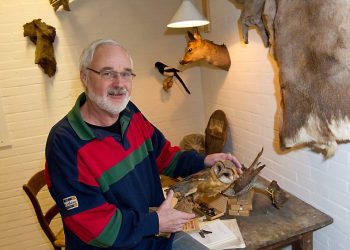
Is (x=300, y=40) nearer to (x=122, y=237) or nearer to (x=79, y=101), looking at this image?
(x=79, y=101)

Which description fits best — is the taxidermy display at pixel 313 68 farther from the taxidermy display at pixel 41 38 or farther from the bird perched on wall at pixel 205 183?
the taxidermy display at pixel 41 38

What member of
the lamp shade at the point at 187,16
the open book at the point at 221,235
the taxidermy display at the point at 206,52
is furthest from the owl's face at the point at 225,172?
the taxidermy display at the point at 206,52

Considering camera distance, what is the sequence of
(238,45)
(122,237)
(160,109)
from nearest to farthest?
(122,237), (238,45), (160,109)

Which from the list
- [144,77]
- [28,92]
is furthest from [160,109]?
[28,92]

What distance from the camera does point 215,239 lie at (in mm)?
1742

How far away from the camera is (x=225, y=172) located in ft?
5.69

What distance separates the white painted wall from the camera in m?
2.46

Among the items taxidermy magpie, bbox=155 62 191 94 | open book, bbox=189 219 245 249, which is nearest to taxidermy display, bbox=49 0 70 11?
taxidermy magpie, bbox=155 62 191 94

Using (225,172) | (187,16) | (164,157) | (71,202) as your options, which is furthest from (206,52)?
(71,202)

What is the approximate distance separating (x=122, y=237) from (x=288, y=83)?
108cm

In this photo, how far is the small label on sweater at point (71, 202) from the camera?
1.36 meters

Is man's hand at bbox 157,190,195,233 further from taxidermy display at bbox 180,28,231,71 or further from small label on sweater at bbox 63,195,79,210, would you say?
taxidermy display at bbox 180,28,231,71

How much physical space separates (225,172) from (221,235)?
36cm

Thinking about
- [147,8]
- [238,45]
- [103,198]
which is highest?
[147,8]
